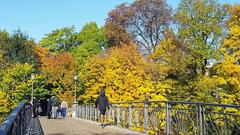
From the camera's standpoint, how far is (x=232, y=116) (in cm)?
827

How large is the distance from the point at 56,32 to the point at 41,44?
10.8ft

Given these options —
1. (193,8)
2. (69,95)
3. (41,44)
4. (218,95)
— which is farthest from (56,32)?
(218,95)

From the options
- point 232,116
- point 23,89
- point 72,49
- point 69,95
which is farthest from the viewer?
point 72,49

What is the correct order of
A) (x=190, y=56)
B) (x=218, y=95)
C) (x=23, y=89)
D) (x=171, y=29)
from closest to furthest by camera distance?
(x=218, y=95), (x=190, y=56), (x=171, y=29), (x=23, y=89)

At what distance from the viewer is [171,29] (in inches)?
1767

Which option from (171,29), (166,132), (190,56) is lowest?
(166,132)

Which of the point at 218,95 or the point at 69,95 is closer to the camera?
the point at 218,95

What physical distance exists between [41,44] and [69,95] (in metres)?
18.4

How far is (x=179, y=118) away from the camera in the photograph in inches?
431

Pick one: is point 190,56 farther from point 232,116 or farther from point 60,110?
point 232,116

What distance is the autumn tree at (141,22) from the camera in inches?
1932

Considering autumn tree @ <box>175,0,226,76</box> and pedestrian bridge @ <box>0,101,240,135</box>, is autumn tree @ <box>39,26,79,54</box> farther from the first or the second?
pedestrian bridge @ <box>0,101,240,135</box>

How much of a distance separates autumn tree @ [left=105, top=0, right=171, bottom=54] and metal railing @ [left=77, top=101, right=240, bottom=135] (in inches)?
1255

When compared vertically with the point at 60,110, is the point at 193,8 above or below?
above
